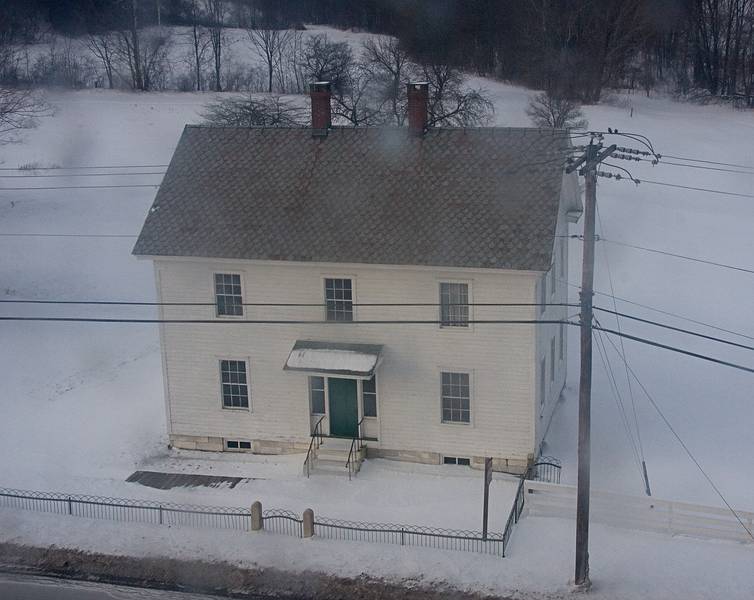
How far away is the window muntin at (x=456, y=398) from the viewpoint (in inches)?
838

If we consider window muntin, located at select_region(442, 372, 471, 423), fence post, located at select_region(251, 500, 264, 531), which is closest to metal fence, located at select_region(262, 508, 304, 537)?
fence post, located at select_region(251, 500, 264, 531)

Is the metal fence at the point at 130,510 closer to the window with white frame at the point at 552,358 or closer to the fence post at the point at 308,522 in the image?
the fence post at the point at 308,522

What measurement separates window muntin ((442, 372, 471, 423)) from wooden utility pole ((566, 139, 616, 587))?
5.24 metres

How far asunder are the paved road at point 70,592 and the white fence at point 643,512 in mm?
6627

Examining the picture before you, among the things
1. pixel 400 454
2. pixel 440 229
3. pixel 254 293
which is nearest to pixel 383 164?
pixel 440 229

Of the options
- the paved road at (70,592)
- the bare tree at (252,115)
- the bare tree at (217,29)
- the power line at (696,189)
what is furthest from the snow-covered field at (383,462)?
the bare tree at (217,29)

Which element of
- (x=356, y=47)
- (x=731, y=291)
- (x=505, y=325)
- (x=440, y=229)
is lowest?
(x=731, y=291)

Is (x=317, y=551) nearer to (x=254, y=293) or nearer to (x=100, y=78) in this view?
(x=254, y=293)

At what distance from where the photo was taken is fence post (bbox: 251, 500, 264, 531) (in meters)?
18.7

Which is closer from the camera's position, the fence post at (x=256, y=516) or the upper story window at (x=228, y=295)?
the fence post at (x=256, y=516)

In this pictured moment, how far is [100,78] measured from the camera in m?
69.4

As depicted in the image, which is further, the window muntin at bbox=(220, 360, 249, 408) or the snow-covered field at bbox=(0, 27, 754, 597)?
the window muntin at bbox=(220, 360, 249, 408)

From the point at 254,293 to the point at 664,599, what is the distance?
433 inches

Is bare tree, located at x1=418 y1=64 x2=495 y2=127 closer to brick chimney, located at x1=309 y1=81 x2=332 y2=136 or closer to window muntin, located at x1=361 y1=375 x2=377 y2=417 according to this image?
brick chimney, located at x1=309 y1=81 x2=332 y2=136
